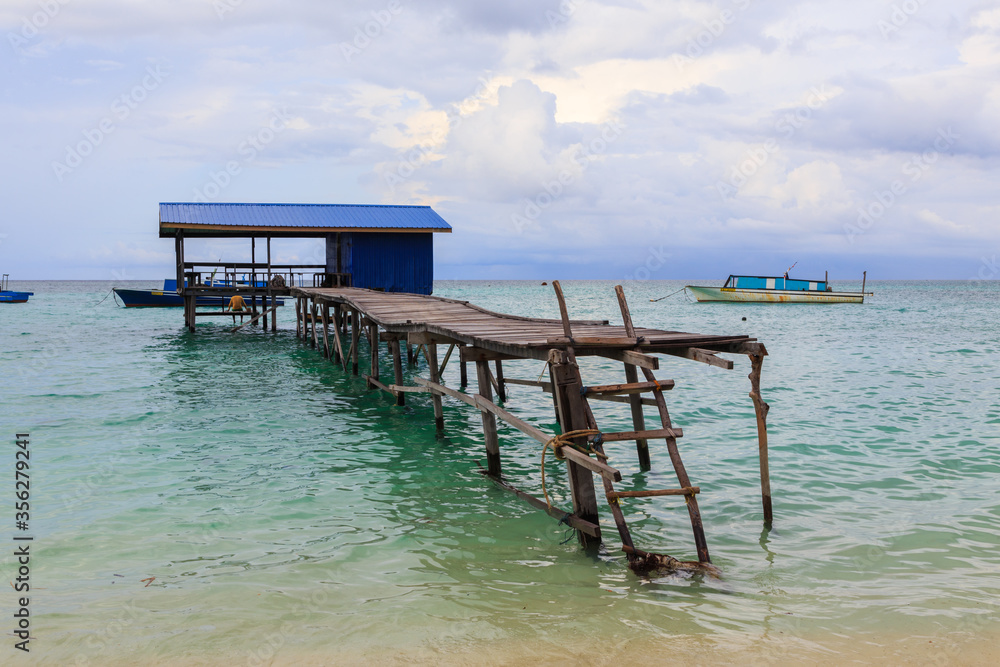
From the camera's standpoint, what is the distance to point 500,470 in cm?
895

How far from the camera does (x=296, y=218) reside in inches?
1054

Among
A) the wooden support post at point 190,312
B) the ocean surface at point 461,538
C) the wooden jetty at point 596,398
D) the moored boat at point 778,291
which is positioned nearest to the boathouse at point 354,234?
the wooden support post at point 190,312

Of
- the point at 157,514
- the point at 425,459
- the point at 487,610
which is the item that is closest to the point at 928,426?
the point at 425,459

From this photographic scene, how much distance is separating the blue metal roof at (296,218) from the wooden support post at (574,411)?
2039cm

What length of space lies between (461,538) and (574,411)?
175 centimetres

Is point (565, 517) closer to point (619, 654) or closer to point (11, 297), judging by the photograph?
point (619, 654)

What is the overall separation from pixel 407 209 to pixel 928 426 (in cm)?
2129

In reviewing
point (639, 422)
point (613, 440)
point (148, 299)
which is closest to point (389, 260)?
point (639, 422)

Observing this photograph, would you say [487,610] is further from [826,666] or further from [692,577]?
[826,666]

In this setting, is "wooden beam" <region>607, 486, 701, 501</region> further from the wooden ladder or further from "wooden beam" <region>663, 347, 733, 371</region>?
"wooden beam" <region>663, 347, 733, 371</region>

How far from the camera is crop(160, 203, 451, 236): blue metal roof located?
25109 millimetres

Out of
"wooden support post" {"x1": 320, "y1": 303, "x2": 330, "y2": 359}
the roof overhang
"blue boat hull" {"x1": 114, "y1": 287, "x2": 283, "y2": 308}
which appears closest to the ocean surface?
"wooden support post" {"x1": 320, "y1": 303, "x2": 330, "y2": 359}

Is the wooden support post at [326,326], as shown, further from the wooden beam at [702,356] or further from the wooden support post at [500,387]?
the wooden beam at [702,356]

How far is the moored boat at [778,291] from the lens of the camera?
55125mm
